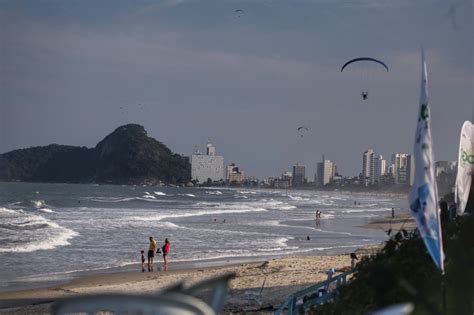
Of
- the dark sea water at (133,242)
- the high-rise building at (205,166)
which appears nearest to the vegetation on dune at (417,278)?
the dark sea water at (133,242)

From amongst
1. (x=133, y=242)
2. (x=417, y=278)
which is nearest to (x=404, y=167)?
(x=133, y=242)

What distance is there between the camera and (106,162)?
140 m

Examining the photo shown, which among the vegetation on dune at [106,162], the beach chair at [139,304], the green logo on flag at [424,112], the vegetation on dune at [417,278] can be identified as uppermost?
the vegetation on dune at [106,162]

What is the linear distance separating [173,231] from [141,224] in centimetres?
454

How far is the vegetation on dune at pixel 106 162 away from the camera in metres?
135

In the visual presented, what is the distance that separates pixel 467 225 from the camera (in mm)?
6176

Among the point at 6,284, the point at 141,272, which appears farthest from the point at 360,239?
the point at 6,284

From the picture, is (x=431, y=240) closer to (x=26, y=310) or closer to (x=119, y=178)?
(x=26, y=310)

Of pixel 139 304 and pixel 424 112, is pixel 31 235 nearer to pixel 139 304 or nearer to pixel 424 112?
pixel 424 112

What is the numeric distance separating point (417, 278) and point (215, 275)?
38.3 feet

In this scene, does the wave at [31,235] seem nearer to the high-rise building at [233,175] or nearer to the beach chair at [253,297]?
the beach chair at [253,297]

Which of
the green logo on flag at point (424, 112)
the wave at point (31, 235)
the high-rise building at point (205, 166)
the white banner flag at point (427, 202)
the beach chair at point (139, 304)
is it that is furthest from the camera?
the high-rise building at point (205, 166)

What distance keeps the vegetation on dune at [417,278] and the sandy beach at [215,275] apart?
4.17m

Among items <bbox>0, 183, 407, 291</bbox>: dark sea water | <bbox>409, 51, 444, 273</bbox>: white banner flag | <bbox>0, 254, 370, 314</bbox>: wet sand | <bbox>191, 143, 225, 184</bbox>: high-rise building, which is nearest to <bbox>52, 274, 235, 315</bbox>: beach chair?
<bbox>409, 51, 444, 273</bbox>: white banner flag
